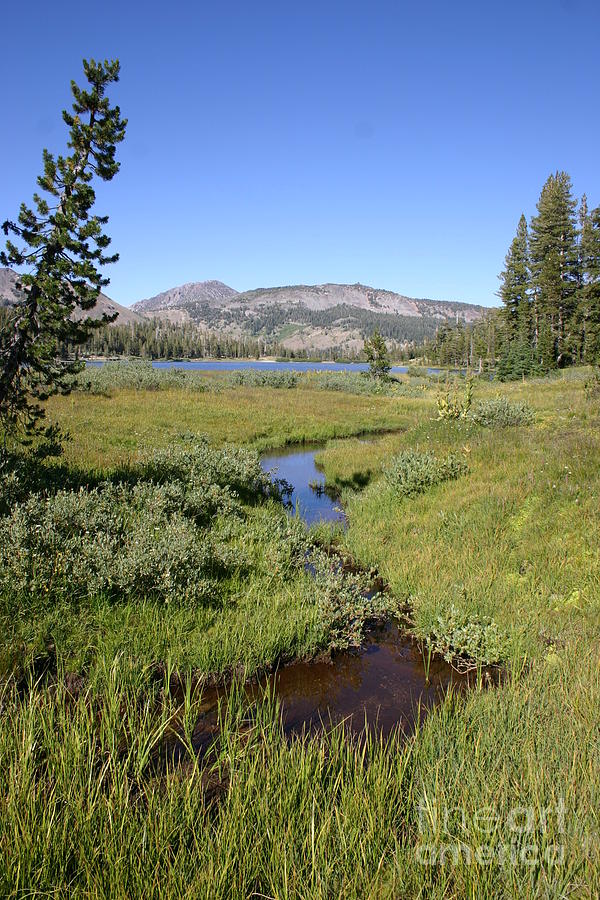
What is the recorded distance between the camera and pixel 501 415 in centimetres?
1770

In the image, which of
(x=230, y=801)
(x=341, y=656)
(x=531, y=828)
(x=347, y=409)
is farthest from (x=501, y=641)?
(x=347, y=409)

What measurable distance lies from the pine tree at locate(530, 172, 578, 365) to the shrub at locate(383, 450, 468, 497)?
53.7 m

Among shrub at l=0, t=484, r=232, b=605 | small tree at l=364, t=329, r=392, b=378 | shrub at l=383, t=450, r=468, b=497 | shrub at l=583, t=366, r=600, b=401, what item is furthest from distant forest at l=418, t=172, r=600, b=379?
shrub at l=0, t=484, r=232, b=605

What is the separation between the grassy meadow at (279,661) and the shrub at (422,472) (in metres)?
0.08

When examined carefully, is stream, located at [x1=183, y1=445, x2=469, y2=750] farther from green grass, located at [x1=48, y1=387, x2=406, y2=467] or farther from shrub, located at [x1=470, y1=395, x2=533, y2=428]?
shrub, located at [x1=470, y1=395, x2=533, y2=428]

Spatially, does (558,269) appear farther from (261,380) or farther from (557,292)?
(261,380)

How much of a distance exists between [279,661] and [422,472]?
740 cm

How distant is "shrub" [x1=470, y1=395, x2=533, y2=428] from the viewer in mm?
17469

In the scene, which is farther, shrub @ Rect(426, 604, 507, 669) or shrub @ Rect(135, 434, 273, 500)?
shrub @ Rect(135, 434, 273, 500)

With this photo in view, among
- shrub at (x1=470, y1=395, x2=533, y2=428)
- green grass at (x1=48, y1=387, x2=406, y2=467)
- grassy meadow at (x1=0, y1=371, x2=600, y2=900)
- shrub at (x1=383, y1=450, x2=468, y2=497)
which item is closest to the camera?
grassy meadow at (x1=0, y1=371, x2=600, y2=900)

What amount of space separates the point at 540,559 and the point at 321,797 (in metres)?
6.09

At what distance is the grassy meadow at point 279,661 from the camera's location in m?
3.09

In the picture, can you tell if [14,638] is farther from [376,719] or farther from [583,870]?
[583,870]

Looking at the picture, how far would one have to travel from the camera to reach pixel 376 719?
545 centimetres
